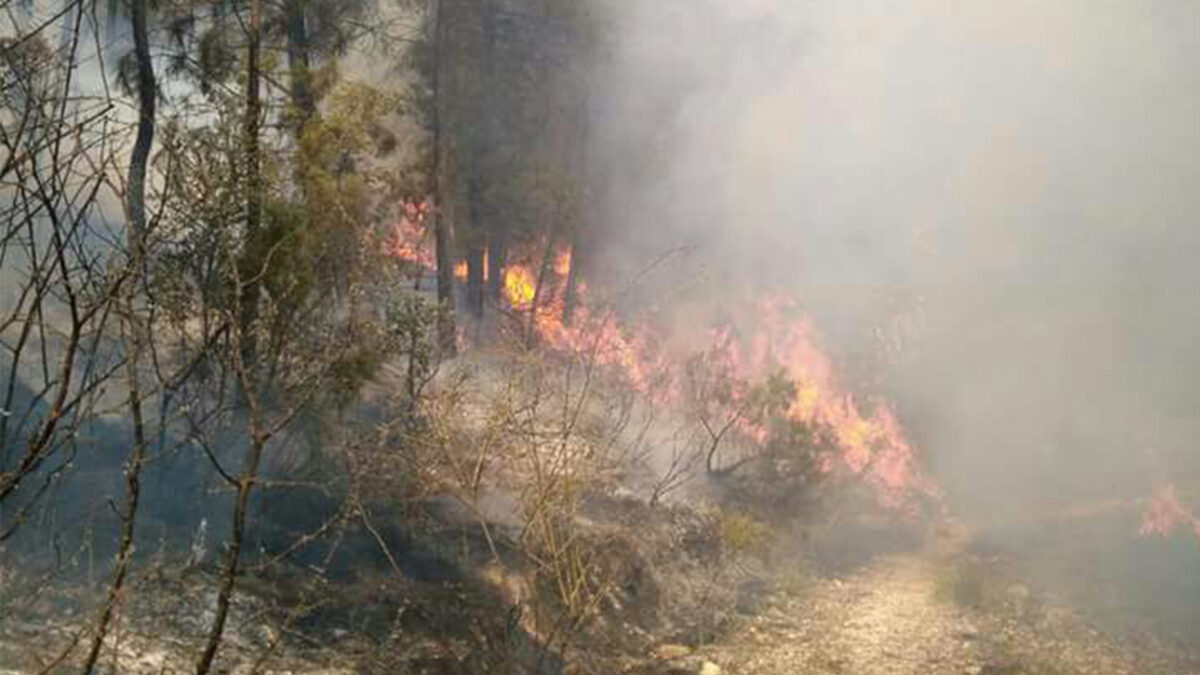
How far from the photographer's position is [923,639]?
9398mm

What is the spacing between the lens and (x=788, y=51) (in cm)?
2130

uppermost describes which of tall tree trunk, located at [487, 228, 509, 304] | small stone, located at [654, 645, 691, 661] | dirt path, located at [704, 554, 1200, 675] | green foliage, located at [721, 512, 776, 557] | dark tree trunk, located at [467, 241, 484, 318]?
tall tree trunk, located at [487, 228, 509, 304]

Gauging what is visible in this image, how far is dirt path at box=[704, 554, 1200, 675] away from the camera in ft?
28.6

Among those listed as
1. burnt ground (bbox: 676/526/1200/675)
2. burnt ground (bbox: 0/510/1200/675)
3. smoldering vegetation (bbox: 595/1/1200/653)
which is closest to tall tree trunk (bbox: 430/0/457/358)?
burnt ground (bbox: 0/510/1200/675)

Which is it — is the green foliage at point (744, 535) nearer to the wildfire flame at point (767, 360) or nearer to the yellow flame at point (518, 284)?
the wildfire flame at point (767, 360)

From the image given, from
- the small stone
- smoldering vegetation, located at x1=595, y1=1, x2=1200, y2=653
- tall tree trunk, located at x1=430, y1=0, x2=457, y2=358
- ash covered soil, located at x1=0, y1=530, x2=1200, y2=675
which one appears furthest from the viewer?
smoldering vegetation, located at x1=595, y1=1, x2=1200, y2=653

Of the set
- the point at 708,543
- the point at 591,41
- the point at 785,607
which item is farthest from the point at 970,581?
the point at 591,41

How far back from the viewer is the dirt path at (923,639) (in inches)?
344

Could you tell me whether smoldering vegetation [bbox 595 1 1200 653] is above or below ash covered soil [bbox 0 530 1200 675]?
above

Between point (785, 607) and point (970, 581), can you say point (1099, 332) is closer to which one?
point (970, 581)

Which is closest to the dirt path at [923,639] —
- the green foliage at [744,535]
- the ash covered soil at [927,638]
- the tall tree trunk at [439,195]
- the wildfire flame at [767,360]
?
the ash covered soil at [927,638]

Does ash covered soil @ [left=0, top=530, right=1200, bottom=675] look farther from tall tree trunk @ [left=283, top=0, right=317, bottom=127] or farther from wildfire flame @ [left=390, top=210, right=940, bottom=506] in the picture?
tall tree trunk @ [left=283, top=0, right=317, bottom=127]

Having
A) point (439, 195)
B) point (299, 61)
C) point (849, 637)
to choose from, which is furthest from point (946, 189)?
point (299, 61)

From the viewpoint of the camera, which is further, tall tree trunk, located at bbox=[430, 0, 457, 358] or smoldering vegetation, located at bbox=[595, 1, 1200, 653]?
smoldering vegetation, located at bbox=[595, 1, 1200, 653]
